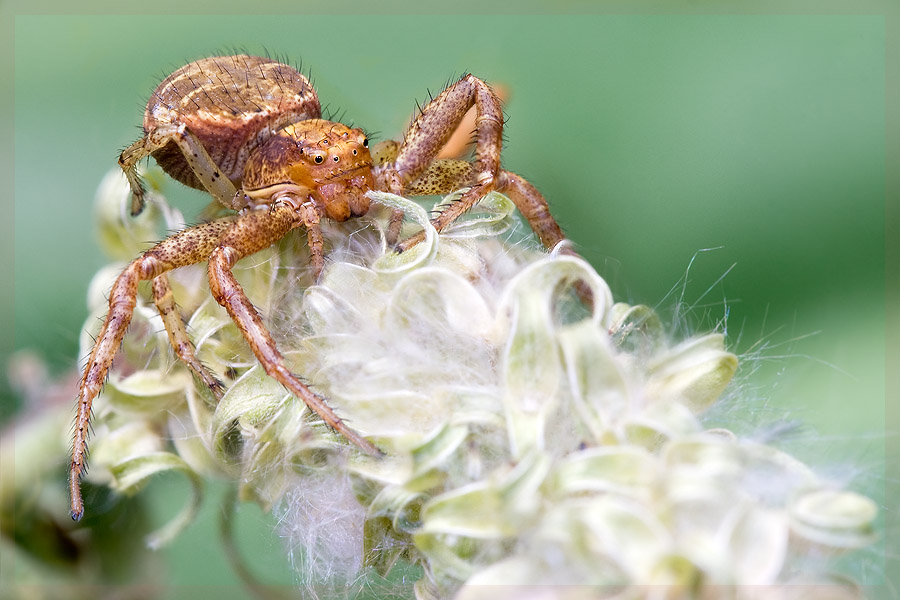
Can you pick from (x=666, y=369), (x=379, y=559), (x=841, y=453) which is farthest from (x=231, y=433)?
(x=841, y=453)

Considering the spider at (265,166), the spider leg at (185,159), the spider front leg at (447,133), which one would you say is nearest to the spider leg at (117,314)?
the spider at (265,166)

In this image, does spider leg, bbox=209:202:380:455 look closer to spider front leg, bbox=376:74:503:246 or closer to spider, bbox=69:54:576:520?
spider, bbox=69:54:576:520

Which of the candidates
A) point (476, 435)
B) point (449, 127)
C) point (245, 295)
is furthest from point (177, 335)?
point (449, 127)

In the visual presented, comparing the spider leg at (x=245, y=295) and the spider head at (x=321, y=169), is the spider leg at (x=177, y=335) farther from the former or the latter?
the spider head at (x=321, y=169)

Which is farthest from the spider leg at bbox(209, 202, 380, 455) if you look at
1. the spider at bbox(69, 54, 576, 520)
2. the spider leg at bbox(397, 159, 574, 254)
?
the spider leg at bbox(397, 159, 574, 254)

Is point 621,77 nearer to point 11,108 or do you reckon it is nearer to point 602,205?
point 602,205

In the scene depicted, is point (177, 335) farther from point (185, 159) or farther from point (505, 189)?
point (505, 189)
